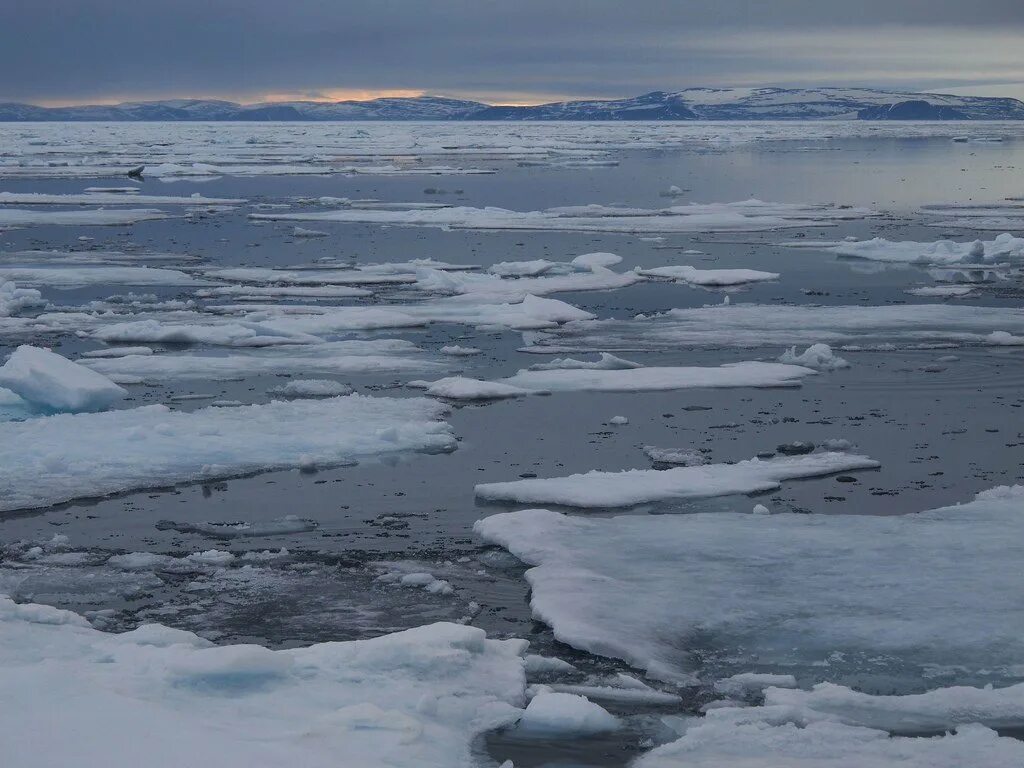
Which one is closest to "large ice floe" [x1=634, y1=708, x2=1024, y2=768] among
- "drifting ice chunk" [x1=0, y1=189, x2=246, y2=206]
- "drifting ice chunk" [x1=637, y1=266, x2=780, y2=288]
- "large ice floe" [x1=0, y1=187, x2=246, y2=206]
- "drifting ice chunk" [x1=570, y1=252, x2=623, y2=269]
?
"drifting ice chunk" [x1=637, y1=266, x2=780, y2=288]

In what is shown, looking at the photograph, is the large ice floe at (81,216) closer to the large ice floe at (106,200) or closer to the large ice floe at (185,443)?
the large ice floe at (106,200)

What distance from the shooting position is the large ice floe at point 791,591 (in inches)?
185

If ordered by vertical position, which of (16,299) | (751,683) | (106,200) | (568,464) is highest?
(106,200)

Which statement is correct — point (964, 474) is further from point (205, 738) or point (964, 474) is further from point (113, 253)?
point (113, 253)

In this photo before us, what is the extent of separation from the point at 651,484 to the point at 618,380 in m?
2.63

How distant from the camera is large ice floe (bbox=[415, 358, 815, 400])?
29.7 ft

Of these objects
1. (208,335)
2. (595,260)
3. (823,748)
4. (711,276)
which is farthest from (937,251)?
(823,748)

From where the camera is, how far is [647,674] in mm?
4609

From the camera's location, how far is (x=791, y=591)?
5324mm

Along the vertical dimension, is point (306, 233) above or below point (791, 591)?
above

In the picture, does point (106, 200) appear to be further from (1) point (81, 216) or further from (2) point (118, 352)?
(2) point (118, 352)

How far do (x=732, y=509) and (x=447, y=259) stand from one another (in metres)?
11.1

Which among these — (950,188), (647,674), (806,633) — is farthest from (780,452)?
(950,188)

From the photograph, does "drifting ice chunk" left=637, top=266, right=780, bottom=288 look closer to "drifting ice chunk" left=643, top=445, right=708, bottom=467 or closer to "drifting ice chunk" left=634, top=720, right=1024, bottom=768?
"drifting ice chunk" left=643, top=445, right=708, bottom=467
